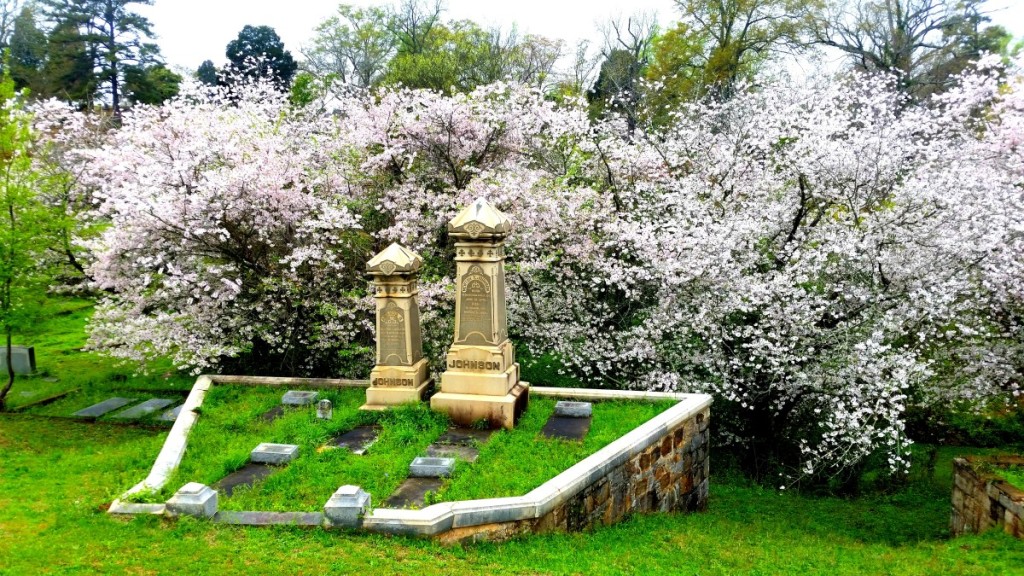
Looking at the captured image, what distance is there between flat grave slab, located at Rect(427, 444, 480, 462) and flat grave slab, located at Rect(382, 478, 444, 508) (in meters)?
0.57

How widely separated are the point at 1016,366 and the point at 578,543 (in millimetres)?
7897

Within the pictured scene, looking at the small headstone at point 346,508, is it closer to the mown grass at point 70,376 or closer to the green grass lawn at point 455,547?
the green grass lawn at point 455,547

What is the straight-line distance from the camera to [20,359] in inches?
525

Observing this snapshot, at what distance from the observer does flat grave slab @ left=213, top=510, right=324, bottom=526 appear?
18.6 ft

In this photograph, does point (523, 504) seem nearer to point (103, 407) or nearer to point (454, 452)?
point (454, 452)

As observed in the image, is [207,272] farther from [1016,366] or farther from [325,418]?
[1016,366]

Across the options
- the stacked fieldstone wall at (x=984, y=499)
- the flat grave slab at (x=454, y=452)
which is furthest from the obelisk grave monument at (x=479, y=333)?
the stacked fieldstone wall at (x=984, y=499)

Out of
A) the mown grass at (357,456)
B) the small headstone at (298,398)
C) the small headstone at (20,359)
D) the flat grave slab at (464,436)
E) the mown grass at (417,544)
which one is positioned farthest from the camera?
the small headstone at (20,359)

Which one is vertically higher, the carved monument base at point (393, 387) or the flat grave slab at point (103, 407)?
the carved monument base at point (393, 387)

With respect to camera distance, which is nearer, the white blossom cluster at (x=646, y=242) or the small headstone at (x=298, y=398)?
the white blossom cluster at (x=646, y=242)

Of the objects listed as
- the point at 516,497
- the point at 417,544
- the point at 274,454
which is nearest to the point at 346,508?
the point at 417,544

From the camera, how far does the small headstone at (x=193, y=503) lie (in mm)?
5777

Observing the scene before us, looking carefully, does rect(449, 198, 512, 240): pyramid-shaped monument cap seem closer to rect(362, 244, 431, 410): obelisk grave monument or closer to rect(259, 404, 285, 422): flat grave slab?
rect(362, 244, 431, 410): obelisk grave monument

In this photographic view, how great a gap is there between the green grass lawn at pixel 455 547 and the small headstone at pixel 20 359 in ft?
14.1
